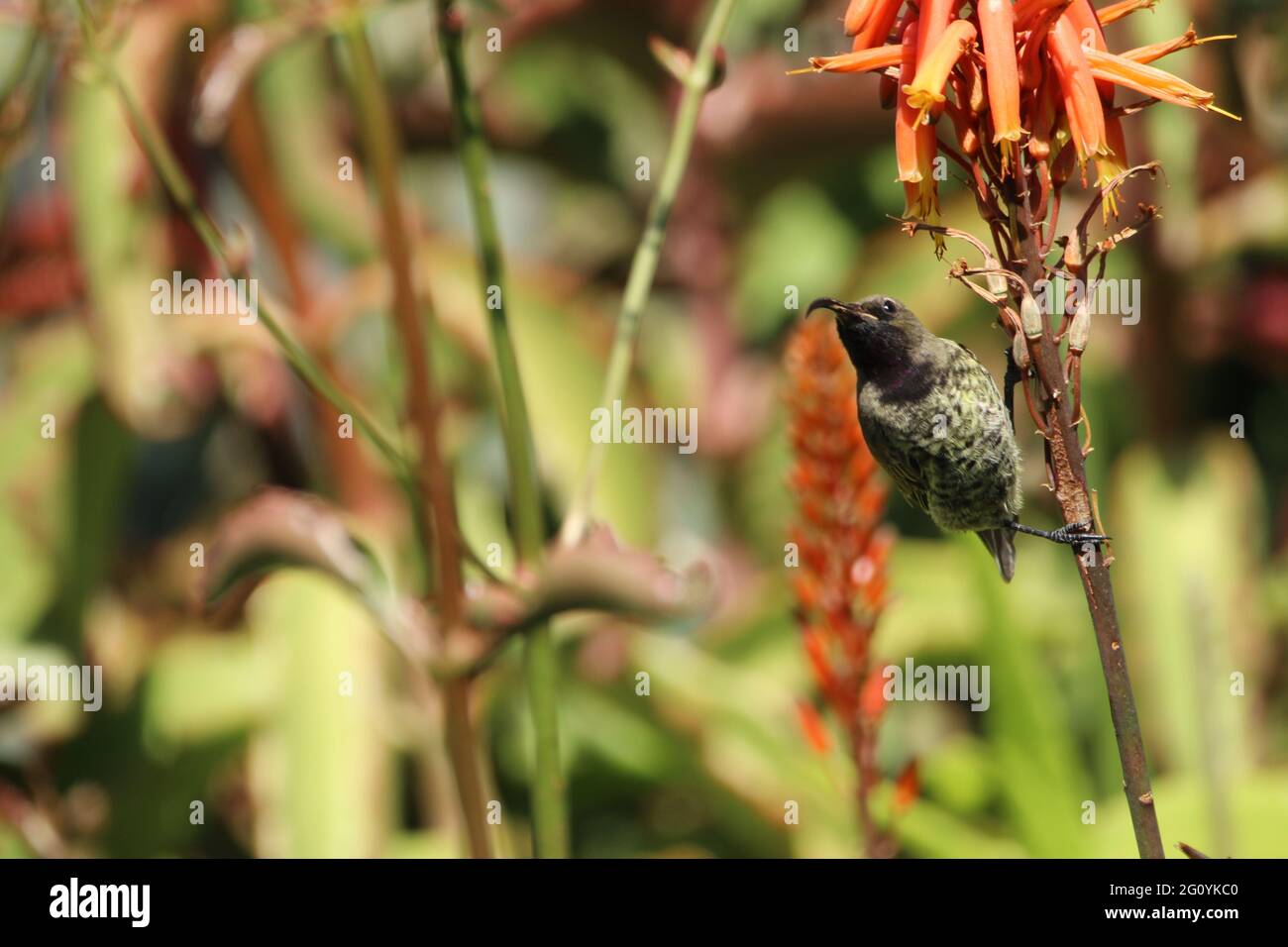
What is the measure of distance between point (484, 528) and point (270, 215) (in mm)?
389

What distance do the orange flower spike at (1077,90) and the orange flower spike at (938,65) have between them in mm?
36

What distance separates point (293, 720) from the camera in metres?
1.22

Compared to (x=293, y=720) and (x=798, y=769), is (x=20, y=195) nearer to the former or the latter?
(x=293, y=720)

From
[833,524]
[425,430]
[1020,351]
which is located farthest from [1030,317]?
[425,430]

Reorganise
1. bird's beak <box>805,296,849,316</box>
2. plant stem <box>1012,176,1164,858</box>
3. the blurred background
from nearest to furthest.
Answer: plant stem <box>1012,176,1164,858</box> < bird's beak <box>805,296,849,316</box> < the blurred background

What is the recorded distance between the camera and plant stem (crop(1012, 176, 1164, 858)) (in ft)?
1.39

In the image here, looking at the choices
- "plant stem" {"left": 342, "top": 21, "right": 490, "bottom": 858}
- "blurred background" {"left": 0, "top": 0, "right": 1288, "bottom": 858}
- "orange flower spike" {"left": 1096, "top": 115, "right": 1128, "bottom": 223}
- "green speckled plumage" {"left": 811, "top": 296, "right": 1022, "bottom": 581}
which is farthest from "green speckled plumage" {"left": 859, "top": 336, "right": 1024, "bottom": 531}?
"blurred background" {"left": 0, "top": 0, "right": 1288, "bottom": 858}

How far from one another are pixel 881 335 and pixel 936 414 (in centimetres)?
5

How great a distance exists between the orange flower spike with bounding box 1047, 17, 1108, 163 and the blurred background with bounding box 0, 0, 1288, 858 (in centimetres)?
55

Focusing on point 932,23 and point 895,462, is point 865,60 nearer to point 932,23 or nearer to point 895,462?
point 932,23

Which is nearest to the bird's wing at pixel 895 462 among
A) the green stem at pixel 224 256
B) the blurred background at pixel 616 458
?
the green stem at pixel 224 256

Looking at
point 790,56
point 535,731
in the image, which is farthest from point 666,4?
point 535,731

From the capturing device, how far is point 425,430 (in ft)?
2.46

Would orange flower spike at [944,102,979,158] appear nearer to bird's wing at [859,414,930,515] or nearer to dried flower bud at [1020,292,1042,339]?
dried flower bud at [1020,292,1042,339]
